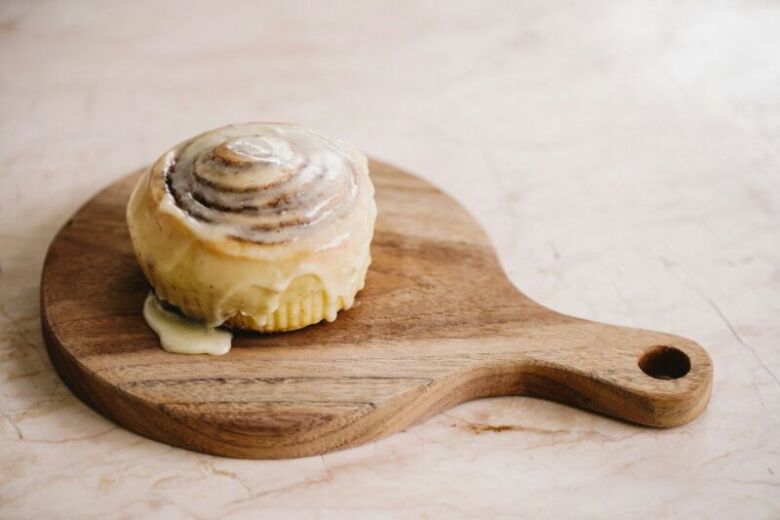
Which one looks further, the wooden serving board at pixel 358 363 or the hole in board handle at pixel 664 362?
the hole in board handle at pixel 664 362

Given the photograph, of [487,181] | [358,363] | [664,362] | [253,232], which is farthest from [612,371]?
[487,181]

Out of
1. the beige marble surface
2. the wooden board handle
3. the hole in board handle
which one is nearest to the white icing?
the beige marble surface

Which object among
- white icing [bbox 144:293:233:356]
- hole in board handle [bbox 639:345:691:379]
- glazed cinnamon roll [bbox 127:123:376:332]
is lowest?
hole in board handle [bbox 639:345:691:379]

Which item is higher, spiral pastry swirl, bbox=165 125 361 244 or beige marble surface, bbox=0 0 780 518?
spiral pastry swirl, bbox=165 125 361 244

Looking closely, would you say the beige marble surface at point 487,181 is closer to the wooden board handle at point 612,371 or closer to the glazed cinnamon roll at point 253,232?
the wooden board handle at point 612,371

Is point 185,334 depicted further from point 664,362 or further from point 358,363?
point 664,362

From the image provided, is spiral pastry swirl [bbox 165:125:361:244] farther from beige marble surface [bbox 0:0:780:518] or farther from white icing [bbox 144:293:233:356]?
beige marble surface [bbox 0:0:780:518]

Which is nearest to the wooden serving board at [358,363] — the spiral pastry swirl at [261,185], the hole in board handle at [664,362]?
the hole in board handle at [664,362]

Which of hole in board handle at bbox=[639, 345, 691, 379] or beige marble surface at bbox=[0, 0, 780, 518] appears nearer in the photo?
beige marble surface at bbox=[0, 0, 780, 518]
